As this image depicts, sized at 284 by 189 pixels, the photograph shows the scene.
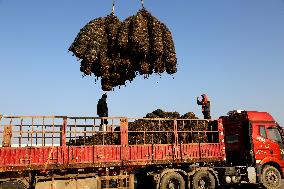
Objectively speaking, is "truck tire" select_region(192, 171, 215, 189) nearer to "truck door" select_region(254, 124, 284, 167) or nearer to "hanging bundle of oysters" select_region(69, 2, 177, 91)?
"truck door" select_region(254, 124, 284, 167)

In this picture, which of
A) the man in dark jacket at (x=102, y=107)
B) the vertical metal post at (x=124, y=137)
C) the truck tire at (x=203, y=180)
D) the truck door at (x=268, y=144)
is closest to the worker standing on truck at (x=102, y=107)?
the man in dark jacket at (x=102, y=107)

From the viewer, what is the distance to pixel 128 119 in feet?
38.4

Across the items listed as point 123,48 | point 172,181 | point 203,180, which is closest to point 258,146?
point 203,180

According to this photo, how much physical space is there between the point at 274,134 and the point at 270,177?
78.9 inches

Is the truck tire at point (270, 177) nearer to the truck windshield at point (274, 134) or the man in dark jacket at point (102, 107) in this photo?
the truck windshield at point (274, 134)

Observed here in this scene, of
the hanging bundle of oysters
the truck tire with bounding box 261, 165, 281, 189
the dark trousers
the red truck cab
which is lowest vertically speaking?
the truck tire with bounding box 261, 165, 281, 189

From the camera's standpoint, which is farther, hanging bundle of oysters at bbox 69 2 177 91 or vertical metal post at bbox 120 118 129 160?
hanging bundle of oysters at bbox 69 2 177 91

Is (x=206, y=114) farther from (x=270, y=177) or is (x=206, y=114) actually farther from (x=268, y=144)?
(x=270, y=177)

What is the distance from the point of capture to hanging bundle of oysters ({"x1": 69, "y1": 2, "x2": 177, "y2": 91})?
38.6 ft

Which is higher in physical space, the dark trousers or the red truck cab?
the dark trousers

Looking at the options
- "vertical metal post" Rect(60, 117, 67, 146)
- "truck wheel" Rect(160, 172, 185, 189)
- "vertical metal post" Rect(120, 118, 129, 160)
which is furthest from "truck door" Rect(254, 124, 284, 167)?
"vertical metal post" Rect(60, 117, 67, 146)

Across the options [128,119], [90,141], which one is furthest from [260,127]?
[90,141]

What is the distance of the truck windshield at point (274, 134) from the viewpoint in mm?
14398

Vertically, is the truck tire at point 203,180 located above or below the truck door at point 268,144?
below
